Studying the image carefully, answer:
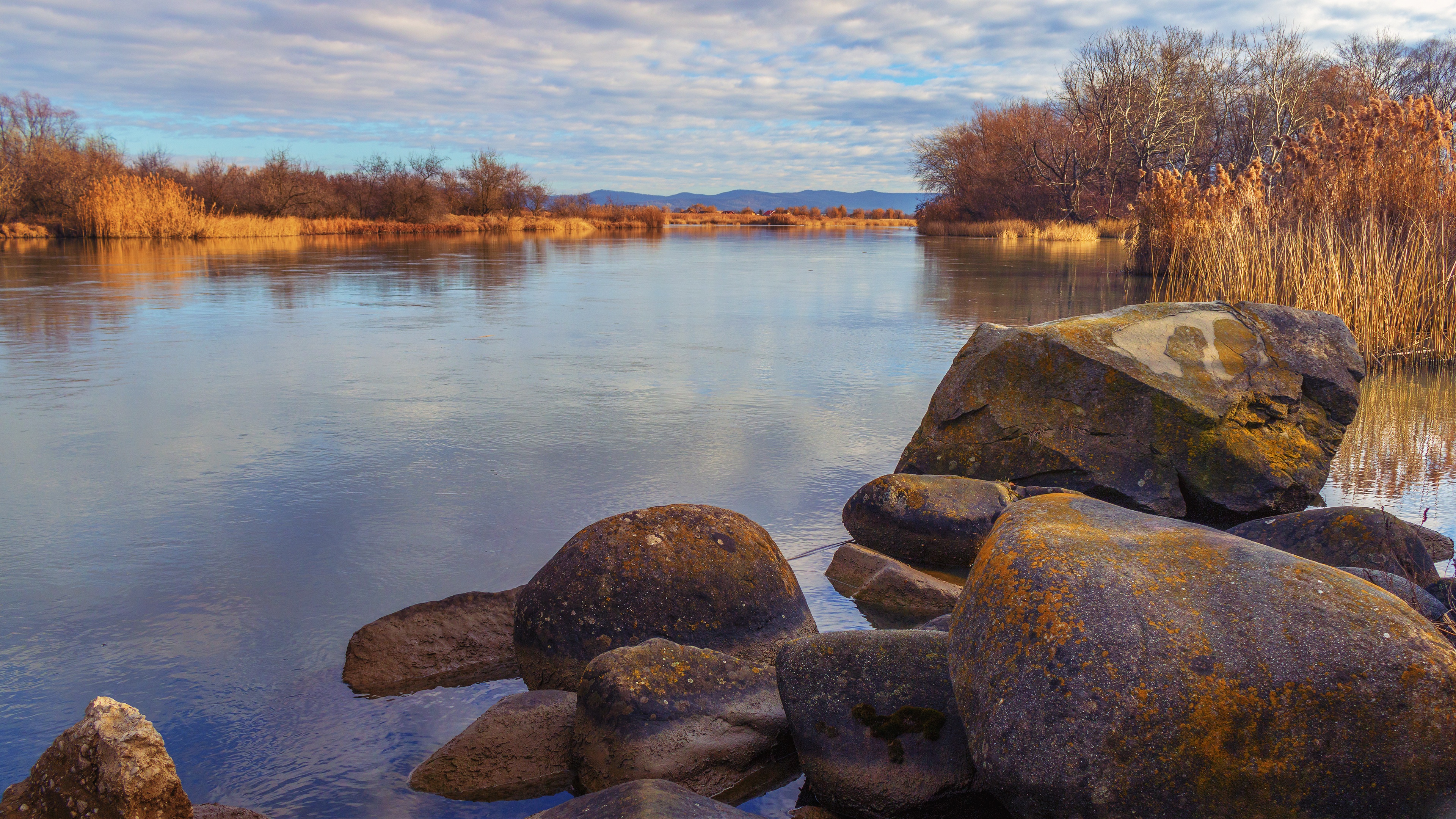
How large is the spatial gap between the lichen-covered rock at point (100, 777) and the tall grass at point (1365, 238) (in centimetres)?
869

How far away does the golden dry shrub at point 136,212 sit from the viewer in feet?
91.9

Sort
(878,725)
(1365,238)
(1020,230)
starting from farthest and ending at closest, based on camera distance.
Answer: (1020,230) < (1365,238) < (878,725)

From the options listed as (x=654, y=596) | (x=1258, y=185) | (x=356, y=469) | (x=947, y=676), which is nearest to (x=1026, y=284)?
(x=1258, y=185)

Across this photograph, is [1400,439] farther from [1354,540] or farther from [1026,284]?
[1026,284]

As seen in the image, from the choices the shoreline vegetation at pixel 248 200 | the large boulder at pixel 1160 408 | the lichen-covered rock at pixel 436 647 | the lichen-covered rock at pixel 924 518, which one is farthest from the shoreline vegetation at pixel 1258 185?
the shoreline vegetation at pixel 248 200

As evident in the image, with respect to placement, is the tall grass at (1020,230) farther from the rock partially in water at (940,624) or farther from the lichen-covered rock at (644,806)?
the lichen-covered rock at (644,806)

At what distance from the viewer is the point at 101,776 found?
207 cm

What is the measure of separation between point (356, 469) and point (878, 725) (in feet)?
12.1

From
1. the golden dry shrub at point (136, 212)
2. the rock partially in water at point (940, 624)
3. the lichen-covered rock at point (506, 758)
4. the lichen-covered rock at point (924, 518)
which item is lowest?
the lichen-covered rock at point (506, 758)

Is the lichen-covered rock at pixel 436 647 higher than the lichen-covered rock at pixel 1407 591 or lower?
lower

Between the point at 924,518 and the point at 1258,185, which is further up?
the point at 1258,185

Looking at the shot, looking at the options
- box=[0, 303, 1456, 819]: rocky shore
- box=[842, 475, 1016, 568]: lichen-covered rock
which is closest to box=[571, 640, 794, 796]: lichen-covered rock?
box=[0, 303, 1456, 819]: rocky shore

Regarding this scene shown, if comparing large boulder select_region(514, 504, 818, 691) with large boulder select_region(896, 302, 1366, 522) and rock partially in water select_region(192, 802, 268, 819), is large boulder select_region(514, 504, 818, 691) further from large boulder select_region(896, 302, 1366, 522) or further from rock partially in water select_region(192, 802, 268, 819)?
large boulder select_region(896, 302, 1366, 522)

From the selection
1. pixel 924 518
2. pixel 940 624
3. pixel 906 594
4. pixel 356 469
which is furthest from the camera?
pixel 356 469
